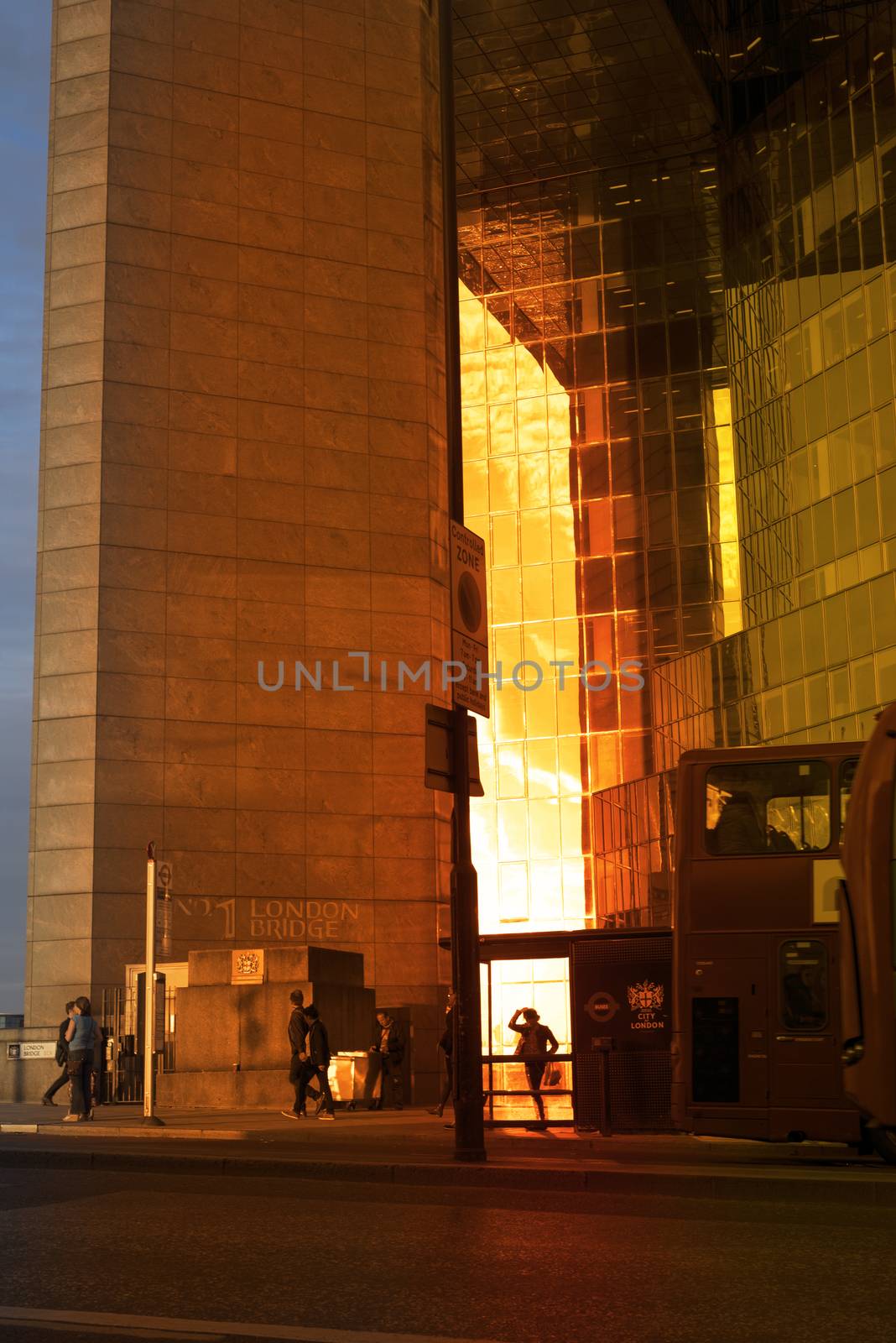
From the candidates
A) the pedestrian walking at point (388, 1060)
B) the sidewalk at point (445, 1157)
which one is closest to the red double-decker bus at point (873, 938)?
the sidewalk at point (445, 1157)

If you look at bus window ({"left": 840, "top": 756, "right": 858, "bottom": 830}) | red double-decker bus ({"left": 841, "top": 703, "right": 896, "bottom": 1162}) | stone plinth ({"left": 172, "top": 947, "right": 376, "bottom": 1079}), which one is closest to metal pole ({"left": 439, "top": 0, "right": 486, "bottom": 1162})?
bus window ({"left": 840, "top": 756, "right": 858, "bottom": 830})

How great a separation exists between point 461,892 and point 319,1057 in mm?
8305

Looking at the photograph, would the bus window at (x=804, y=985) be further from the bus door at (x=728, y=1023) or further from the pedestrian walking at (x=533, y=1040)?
the pedestrian walking at (x=533, y=1040)

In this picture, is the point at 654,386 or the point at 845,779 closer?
the point at 845,779

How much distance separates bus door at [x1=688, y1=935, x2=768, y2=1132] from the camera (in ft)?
53.2

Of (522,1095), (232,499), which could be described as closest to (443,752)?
(522,1095)

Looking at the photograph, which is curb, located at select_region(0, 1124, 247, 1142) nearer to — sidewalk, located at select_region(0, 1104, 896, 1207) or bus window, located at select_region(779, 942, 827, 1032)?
sidewalk, located at select_region(0, 1104, 896, 1207)

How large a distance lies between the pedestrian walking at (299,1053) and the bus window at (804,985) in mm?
7859

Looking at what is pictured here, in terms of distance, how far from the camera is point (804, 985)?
53.1ft

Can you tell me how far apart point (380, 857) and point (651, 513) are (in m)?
19.2

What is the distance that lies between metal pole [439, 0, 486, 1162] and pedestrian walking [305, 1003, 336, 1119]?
7131 millimetres

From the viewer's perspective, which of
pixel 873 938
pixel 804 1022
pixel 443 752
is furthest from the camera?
pixel 804 1022

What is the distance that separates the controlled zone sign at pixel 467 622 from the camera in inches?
605

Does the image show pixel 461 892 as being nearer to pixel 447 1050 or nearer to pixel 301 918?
pixel 447 1050
